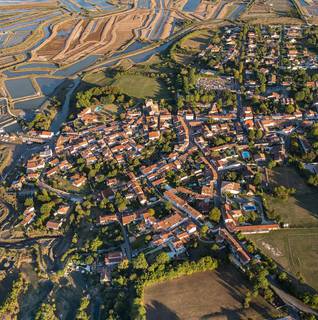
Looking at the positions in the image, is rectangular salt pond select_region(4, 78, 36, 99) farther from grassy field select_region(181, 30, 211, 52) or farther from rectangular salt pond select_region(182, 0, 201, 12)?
rectangular salt pond select_region(182, 0, 201, 12)

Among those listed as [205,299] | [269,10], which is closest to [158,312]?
[205,299]

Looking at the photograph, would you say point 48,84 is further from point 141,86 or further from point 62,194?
point 62,194

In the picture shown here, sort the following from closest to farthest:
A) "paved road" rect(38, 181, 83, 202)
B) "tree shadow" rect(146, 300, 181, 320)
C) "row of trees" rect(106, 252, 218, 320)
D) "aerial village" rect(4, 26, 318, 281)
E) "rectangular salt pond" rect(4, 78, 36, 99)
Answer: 1. "tree shadow" rect(146, 300, 181, 320)
2. "row of trees" rect(106, 252, 218, 320)
3. "aerial village" rect(4, 26, 318, 281)
4. "paved road" rect(38, 181, 83, 202)
5. "rectangular salt pond" rect(4, 78, 36, 99)

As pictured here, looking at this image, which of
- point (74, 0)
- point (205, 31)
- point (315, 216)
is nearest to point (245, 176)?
point (315, 216)

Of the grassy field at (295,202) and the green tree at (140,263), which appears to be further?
the grassy field at (295,202)

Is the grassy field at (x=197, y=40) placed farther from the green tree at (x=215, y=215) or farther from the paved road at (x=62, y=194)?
the green tree at (x=215, y=215)

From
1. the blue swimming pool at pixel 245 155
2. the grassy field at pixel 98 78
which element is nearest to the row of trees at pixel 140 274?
the blue swimming pool at pixel 245 155

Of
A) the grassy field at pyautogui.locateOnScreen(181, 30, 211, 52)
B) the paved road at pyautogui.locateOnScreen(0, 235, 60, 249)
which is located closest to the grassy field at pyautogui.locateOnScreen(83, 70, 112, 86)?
the grassy field at pyautogui.locateOnScreen(181, 30, 211, 52)
